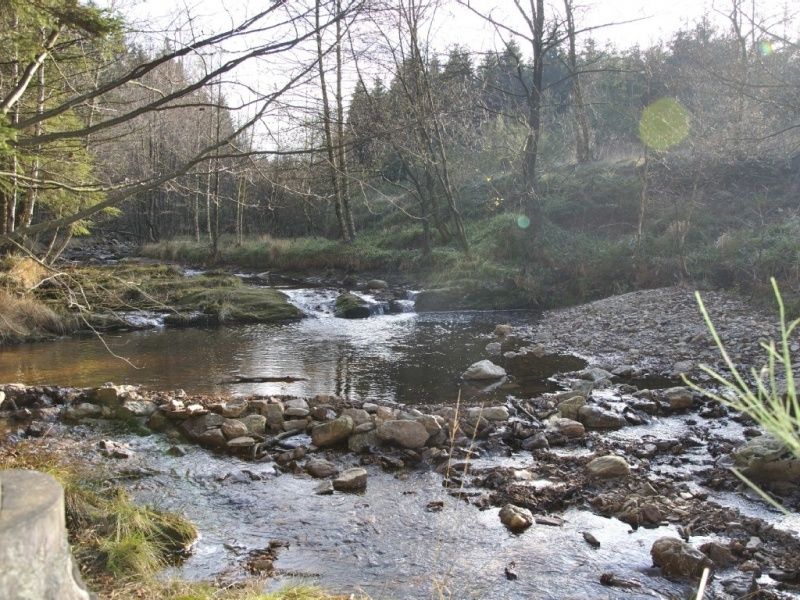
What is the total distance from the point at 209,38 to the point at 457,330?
32.3 ft

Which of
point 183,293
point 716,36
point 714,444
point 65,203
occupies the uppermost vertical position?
point 716,36

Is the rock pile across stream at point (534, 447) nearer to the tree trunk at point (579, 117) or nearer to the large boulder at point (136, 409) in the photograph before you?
the large boulder at point (136, 409)

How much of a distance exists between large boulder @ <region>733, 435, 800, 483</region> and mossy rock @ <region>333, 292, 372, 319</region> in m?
10.3

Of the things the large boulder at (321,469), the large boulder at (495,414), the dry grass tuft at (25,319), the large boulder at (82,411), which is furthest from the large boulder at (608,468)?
the dry grass tuft at (25,319)

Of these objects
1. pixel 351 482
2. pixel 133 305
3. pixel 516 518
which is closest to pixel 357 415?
pixel 351 482

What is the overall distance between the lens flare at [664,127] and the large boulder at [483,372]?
32.2ft

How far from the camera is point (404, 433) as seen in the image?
601 centimetres

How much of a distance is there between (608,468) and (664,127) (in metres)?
14.2

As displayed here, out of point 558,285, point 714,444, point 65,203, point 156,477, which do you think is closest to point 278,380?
point 156,477

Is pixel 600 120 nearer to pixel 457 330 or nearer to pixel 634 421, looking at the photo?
pixel 457 330

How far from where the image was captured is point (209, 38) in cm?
372

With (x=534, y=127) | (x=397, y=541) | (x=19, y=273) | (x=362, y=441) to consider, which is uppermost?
(x=534, y=127)

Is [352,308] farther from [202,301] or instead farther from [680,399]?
[680,399]

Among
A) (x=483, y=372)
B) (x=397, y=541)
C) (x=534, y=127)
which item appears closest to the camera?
(x=397, y=541)
